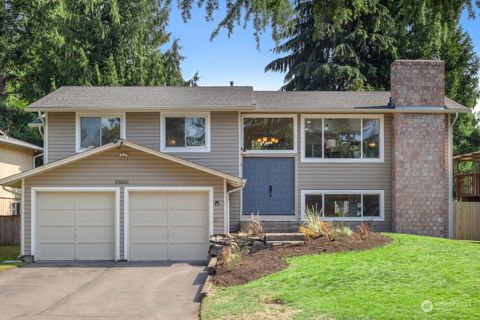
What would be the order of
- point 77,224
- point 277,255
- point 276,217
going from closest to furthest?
1. point 277,255
2. point 77,224
3. point 276,217

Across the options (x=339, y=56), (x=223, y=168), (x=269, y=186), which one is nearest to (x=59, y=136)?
(x=223, y=168)

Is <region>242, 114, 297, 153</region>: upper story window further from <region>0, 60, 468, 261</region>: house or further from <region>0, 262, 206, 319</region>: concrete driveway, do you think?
<region>0, 262, 206, 319</region>: concrete driveway

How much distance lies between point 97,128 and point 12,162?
33.4ft

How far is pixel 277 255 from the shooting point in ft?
41.2

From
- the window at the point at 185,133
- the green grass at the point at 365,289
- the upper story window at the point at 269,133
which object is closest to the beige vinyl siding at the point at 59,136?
the window at the point at 185,133

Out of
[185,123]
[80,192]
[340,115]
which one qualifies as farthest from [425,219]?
[80,192]

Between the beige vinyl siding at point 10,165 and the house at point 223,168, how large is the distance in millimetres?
8108

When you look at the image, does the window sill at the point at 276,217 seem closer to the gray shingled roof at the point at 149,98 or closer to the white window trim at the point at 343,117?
the white window trim at the point at 343,117

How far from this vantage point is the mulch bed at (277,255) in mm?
10711

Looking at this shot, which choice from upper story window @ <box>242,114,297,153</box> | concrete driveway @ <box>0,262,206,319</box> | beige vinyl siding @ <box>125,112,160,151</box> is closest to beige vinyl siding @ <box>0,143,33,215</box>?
beige vinyl siding @ <box>125,112,160,151</box>

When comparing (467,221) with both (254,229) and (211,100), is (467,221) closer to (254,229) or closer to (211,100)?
(254,229)

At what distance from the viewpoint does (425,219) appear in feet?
54.6

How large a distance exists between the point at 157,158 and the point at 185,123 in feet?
6.41

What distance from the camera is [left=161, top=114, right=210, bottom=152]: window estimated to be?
1672 cm
